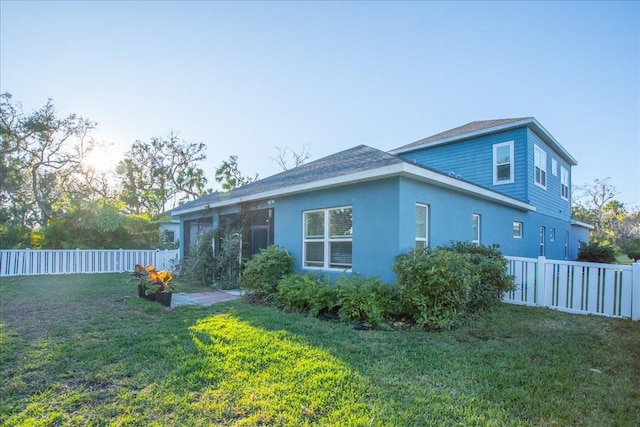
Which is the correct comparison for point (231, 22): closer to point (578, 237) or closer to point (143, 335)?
point (143, 335)

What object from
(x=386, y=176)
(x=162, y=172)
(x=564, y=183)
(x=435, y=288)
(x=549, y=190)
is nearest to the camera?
(x=435, y=288)

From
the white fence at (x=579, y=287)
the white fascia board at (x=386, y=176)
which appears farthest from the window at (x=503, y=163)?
the white fence at (x=579, y=287)

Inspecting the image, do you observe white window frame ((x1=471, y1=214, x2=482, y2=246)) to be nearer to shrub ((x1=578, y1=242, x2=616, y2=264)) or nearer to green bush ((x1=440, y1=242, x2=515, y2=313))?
green bush ((x1=440, y1=242, x2=515, y2=313))

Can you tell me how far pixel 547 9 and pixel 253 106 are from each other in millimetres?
9788

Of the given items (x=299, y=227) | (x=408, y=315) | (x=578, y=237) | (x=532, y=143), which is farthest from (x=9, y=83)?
(x=578, y=237)

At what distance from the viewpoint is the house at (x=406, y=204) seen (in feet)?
22.0

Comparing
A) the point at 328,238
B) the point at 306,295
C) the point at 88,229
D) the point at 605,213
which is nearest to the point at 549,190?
the point at 328,238

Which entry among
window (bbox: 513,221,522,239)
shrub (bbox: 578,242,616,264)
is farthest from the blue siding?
shrub (bbox: 578,242,616,264)

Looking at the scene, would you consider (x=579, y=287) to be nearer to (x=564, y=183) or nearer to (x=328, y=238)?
(x=328, y=238)

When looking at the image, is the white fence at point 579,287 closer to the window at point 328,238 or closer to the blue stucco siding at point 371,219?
the blue stucco siding at point 371,219

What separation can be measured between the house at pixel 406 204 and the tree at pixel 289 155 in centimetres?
1501

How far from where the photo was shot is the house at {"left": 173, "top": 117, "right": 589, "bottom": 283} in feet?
22.0

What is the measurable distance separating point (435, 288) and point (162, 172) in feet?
97.4

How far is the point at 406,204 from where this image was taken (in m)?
6.54
